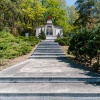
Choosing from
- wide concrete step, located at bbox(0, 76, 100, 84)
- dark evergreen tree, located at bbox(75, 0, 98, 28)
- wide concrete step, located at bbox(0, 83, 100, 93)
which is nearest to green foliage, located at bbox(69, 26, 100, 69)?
wide concrete step, located at bbox(0, 76, 100, 84)

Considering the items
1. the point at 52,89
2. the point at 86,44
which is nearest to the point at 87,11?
the point at 86,44

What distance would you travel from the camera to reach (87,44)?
6.87m

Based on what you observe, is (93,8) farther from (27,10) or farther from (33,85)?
(33,85)

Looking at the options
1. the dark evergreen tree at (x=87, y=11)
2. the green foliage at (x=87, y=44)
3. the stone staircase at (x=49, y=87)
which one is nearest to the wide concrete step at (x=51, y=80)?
the stone staircase at (x=49, y=87)

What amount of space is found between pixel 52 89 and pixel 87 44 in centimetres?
358

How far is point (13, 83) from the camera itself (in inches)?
189

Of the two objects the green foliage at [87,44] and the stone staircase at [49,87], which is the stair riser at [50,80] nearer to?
the stone staircase at [49,87]

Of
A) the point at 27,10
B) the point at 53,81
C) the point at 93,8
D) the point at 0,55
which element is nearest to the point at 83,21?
the point at 93,8

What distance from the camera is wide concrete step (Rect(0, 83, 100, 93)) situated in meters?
3.87

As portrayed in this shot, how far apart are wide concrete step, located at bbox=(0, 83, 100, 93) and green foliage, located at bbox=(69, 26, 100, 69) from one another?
2.06 meters

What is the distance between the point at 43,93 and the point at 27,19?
2640 centimetres

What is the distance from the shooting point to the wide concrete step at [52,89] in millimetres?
3873

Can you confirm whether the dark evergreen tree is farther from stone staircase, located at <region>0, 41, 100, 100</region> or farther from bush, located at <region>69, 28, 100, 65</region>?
stone staircase, located at <region>0, 41, 100, 100</region>

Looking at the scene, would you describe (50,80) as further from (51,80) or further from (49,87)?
(49,87)
